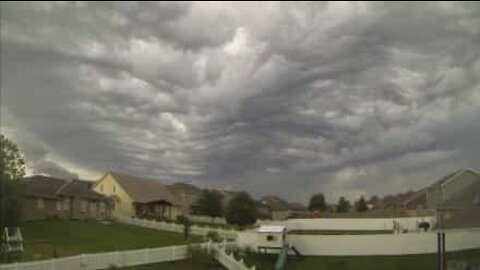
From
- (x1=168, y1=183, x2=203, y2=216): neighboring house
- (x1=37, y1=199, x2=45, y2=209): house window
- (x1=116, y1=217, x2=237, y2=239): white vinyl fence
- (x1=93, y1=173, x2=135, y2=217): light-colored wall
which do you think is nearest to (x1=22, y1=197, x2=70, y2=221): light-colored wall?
(x1=37, y1=199, x2=45, y2=209): house window

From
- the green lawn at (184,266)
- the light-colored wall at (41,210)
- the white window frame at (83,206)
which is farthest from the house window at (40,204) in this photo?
the green lawn at (184,266)

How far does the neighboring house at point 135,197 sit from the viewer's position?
86.1m

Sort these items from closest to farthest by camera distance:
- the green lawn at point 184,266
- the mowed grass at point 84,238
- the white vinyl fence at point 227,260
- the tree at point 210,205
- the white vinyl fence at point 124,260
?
the white vinyl fence at point 124,260, the green lawn at point 184,266, the white vinyl fence at point 227,260, the mowed grass at point 84,238, the tree at point 210,205

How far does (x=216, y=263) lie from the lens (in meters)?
42.0

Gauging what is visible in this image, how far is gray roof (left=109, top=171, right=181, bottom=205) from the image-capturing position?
3435 inches

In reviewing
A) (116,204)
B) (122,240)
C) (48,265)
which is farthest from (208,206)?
(48,265)

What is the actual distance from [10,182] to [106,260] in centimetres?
578

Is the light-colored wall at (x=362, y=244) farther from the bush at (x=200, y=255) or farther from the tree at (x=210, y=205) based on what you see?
the tree at (x=210, y=205)

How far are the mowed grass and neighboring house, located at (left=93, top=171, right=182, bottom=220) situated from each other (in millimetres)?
18062

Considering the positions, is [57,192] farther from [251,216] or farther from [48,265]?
[48,265]

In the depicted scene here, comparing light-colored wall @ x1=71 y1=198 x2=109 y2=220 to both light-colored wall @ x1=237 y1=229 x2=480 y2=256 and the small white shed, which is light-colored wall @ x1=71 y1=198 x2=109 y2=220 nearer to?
light-colored wall @ x1=237 y1=229 x2=480 y2=256

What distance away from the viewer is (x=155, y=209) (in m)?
91.5

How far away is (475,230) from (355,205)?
253 feet

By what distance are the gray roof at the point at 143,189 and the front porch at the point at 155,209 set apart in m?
0.57
